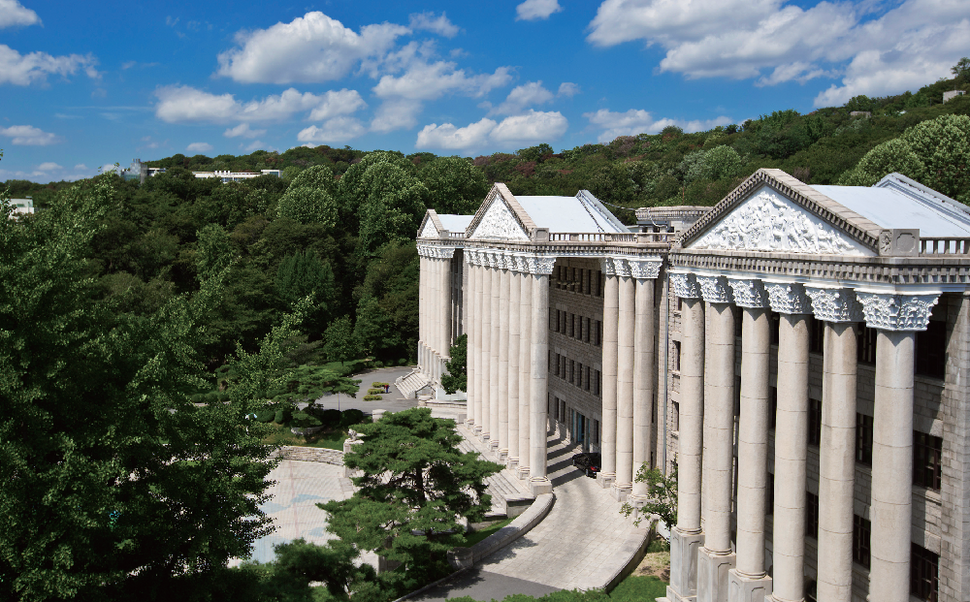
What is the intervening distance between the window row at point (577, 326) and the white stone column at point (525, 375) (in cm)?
526

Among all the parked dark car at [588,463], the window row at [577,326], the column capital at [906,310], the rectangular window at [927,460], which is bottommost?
the parked dark car at [588,463]

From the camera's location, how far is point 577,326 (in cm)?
4734

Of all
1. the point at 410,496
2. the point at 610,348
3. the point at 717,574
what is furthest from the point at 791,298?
the point at 610,348

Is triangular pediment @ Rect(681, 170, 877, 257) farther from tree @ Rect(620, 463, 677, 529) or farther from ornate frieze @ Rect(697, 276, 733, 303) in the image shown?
tree @ Rect(620, 463, 677, 529)

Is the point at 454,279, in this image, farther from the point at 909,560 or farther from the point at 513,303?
the point at 909,560

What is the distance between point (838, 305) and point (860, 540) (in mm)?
7290

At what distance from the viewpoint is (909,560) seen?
18.8 metres

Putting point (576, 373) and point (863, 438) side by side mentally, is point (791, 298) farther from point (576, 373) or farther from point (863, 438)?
point (576, 373)

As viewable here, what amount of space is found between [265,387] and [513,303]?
77.7 feet

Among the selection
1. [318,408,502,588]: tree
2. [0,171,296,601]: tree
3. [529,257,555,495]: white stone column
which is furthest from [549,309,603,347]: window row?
[0,171,296,601]: tree

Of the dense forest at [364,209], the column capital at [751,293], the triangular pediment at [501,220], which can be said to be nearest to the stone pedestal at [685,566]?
the column capital at [751,293]

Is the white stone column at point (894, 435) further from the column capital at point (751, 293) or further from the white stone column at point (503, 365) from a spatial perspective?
the white stone column at point (503, 365)

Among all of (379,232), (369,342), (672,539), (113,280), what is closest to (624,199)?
(379,232)

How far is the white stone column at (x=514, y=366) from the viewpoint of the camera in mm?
42781
